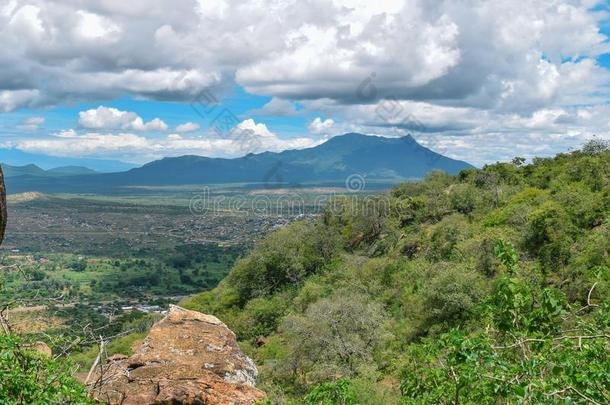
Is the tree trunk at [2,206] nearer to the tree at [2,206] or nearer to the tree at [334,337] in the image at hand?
the tree at [2,206]

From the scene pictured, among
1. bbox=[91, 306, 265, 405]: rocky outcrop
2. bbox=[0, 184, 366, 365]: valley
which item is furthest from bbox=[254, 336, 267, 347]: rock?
bbox=[0, 184, 366, 365]: valley

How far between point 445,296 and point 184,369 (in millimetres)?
17373

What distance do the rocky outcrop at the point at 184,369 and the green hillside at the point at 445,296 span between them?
1.90 m

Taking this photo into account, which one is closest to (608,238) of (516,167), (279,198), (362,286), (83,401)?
(362,286)

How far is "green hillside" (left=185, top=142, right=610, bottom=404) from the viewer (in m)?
6.09

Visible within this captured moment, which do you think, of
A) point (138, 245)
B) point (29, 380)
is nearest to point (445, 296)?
point (29, 380)

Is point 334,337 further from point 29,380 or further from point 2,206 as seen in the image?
point 2,206

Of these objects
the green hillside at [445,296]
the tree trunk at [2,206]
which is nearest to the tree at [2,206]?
the tree trunk at [2,206]

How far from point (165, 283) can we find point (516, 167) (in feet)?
234

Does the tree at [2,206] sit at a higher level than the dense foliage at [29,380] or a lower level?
higher

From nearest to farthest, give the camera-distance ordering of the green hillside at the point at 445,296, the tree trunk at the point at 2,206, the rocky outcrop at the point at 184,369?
1. the green hillside at the point at 445,296
2. the tree trunk at the point at 2,206
3. the rocky outcrop at the point at 184,369

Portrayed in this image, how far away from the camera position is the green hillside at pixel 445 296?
609 centimetres

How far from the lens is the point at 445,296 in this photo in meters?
26.0

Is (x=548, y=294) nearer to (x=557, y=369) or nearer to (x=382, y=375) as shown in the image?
(x=557, y=369)
